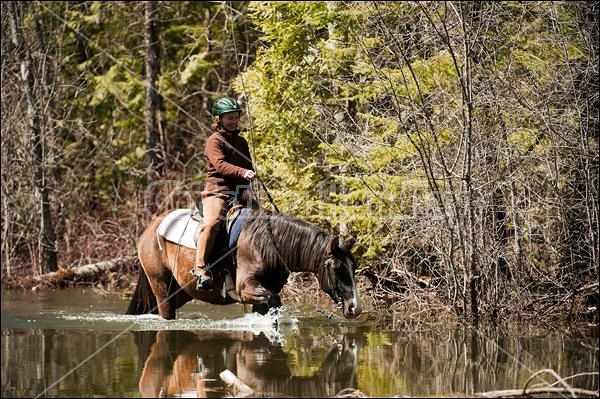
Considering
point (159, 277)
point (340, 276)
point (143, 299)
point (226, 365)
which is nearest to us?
point (226, 365)

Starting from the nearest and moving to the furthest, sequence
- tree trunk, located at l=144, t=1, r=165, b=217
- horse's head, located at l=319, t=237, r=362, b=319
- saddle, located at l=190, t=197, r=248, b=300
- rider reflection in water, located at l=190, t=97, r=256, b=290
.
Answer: horse's head, located at l=319, t=237, r=362, b=319 → rider reflection in water, located at l=190, t=97, r=256, b=290 → saddle, located at l=190, t=197, r=248, b=300 → tree trunk, located at l=144, t=1, r=165, b=217

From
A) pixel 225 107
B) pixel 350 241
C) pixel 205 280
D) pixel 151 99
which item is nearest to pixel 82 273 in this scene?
pixel 151 99

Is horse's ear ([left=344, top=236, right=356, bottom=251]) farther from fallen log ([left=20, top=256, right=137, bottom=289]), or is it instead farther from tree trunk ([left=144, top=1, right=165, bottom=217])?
tree trunk ([left=144, top=1, right=165, bottom=217])

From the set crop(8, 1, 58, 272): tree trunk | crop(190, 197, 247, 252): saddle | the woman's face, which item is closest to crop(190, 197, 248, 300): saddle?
crop(190, 197, 247, 252): saddle

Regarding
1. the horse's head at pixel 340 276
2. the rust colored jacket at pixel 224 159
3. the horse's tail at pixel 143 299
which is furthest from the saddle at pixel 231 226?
the horse's tail at pixel 143 299

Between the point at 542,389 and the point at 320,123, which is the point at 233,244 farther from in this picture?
the point at 542,389

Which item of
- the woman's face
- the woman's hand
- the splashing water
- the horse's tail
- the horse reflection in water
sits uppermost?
the woman's face

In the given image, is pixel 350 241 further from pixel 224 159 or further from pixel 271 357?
pixel 271 357

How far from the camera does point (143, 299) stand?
40.4ft

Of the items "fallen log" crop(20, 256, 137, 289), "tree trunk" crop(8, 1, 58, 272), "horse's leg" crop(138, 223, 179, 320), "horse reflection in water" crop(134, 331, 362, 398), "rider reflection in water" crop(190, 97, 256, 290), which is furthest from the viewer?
"tree trunk" crop(8, 1, 58, 272)

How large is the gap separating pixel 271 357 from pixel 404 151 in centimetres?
380

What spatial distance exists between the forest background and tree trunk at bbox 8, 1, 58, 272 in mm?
39

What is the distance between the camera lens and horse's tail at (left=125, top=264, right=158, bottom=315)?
40.2 feet

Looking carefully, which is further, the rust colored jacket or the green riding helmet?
the green riding helmet
